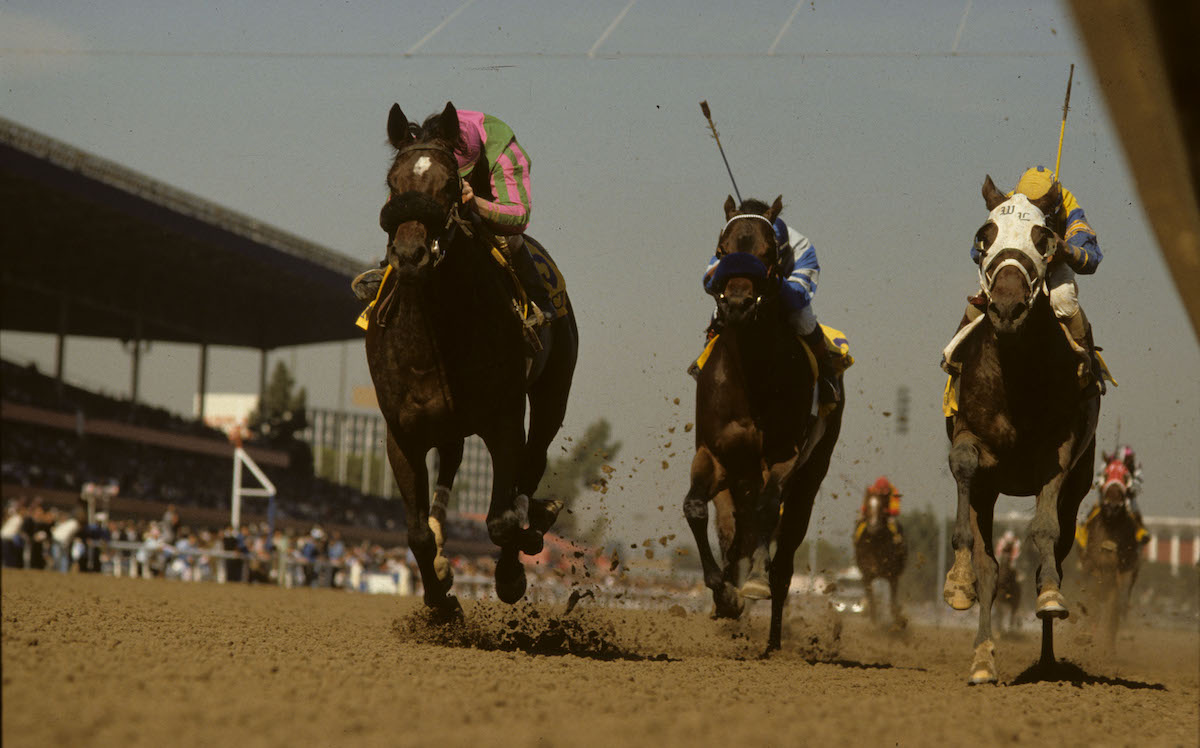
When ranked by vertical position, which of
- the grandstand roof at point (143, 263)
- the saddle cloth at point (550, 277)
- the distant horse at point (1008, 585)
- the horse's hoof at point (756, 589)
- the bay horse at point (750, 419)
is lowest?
the distant horse at point (1008, 585)

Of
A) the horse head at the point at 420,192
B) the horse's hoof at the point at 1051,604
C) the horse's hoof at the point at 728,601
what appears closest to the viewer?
the horse head at the point at 420,192

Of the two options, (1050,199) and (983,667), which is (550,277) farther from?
(983,667)

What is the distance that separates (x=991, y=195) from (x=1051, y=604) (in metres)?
2.70

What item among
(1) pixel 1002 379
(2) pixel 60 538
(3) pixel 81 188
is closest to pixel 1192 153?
(1) pixel 1002 379

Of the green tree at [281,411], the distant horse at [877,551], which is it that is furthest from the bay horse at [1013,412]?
the green tree at [281,411]

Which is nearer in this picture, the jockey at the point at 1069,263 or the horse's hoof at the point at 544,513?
the jockey at the point at 1069,263

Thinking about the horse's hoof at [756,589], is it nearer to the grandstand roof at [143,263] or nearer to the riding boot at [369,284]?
the riding boot at [369,284]

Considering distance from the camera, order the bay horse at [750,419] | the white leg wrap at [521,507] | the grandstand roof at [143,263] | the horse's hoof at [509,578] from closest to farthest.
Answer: the white leg wrap at [521,507] → the horse's hoof at [509,578] → the bay horse at [750,419] → the grandstand roof at [143,263]

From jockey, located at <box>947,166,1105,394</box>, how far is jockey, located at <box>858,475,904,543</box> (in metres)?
9.94

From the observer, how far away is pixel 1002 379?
9.15 metres

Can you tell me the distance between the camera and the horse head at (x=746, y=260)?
9.23 meters

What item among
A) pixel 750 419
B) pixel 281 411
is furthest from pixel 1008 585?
pixel 281 411

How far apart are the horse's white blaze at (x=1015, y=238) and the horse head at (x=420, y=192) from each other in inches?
130

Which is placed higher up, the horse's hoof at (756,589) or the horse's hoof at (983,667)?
the horse's hoof at (756,589)
